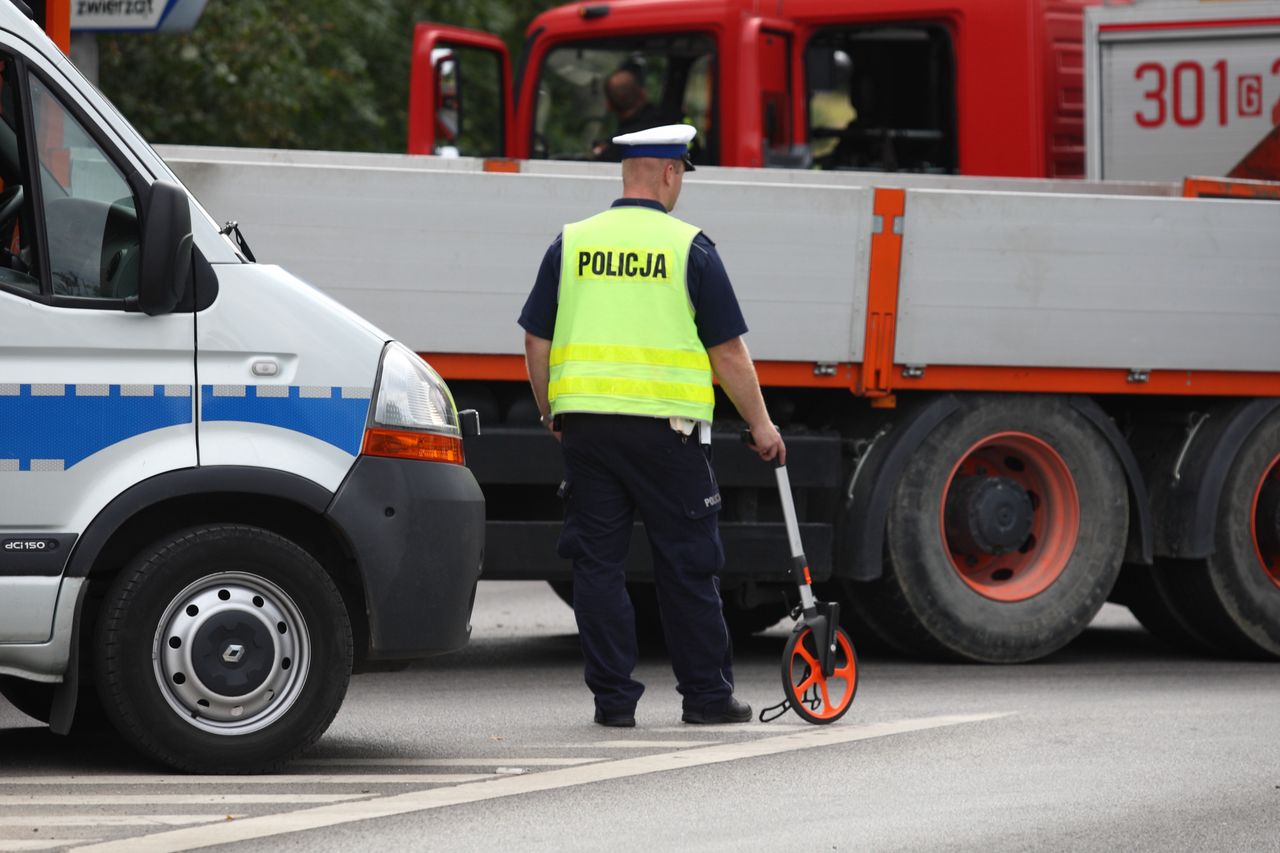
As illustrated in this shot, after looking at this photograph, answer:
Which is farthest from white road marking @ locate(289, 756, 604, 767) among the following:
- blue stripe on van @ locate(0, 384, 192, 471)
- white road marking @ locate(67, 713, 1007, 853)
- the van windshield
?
the van windshield

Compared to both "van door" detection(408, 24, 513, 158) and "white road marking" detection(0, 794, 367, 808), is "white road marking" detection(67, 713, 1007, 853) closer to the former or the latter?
"white road marking" detection(0, 794, 367, 808)

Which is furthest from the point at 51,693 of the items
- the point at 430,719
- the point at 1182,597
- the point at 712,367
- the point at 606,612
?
the point at 1182,597

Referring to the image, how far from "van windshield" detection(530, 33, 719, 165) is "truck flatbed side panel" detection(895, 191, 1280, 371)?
2235 mm

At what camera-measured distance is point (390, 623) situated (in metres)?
6.38

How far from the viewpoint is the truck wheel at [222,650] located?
20.2ft

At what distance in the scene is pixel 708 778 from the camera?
6.25m

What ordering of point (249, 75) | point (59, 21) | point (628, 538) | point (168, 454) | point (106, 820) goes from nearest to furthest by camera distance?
point (106, 820)
point (168, 454)
point (628, 538)
point (59, 21)
point (249, 75)

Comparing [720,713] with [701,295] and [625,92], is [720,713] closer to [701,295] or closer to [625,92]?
[701,295]

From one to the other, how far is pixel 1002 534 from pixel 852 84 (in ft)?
9.24

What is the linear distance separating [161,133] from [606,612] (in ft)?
35.5

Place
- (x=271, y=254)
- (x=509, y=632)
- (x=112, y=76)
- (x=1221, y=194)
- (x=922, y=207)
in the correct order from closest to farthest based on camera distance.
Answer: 1. (x=271, y=254)
2. (x=922, y=207)
3. (x=1221, y=194)
4. (x=509, y=632)
5. (x=112, y=76)

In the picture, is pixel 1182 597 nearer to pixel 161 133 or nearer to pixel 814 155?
pixel 814 155

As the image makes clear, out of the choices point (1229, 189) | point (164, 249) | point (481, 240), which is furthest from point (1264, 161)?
point (164, 249)

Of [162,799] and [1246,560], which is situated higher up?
[1246,560]
